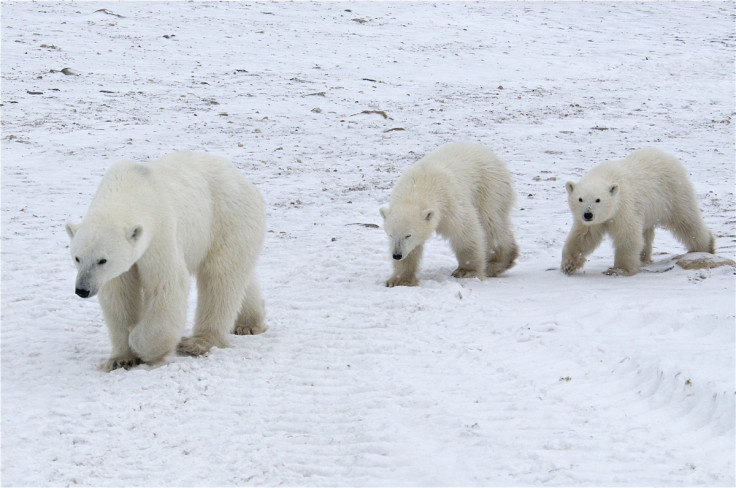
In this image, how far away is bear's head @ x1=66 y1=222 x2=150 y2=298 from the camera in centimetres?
487

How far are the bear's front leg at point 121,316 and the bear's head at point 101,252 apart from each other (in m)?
0.41

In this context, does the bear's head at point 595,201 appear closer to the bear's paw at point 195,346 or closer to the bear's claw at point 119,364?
the bear's paw at point 195,346

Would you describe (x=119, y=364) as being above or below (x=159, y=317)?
below

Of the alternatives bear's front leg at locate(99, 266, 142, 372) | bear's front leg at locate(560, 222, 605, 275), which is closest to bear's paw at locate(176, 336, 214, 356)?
bear's front leg at locate(99, 266, 142, 372)

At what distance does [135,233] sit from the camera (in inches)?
195

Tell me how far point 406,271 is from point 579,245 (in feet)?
5.61

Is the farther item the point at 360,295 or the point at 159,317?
the point at 360,295

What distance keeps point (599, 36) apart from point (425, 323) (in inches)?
745

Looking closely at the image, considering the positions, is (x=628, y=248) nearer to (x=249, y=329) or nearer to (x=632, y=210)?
(x=632, y=210)

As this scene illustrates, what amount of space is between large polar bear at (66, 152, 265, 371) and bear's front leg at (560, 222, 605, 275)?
314 centimetres

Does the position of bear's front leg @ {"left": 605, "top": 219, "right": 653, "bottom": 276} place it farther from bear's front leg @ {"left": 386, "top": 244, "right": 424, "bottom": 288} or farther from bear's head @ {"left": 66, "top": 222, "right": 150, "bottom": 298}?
bear's head @ {"left": 66, "top": 222, "right": 150, "bottom": 298}

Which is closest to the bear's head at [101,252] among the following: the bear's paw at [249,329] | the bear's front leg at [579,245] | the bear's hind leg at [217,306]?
the bear's hind leg at [217,306]

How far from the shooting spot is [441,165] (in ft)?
26.5

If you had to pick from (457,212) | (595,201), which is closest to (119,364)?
(457,212)
